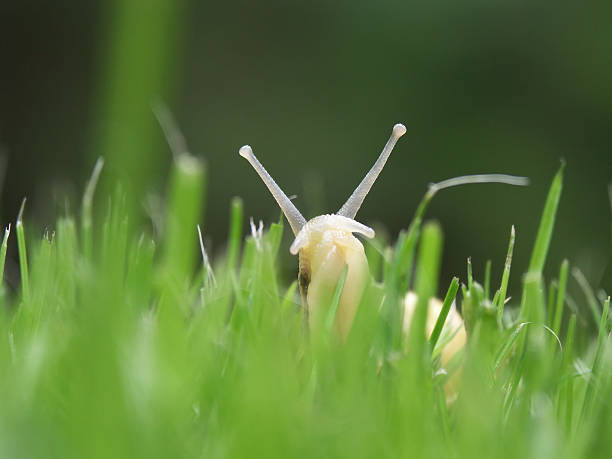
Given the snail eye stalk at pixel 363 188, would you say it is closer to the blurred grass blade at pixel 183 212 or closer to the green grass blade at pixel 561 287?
the green grass blade at pixel 561 287

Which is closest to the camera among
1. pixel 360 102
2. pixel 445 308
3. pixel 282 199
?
pixel 445 308

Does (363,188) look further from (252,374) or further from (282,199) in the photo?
(252,374)

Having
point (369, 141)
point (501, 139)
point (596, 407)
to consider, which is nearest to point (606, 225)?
point (501, 139)

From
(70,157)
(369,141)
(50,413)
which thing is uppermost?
(50,413)

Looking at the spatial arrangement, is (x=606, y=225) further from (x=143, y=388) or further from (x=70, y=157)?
(x=143, y=388)

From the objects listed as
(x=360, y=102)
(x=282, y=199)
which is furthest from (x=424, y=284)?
(x=360, y=102)

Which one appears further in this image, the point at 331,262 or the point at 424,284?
the point at 331,262
